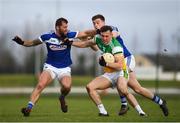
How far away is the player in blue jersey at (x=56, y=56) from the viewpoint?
16203 millimetres

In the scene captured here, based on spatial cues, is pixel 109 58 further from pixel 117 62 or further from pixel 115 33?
pixel 115 33

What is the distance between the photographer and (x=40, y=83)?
1623 centimetres

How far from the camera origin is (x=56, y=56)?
16.6 m

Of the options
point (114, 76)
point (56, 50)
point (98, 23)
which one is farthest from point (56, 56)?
point (114, 76)

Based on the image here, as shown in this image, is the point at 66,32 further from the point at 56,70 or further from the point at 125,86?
the point at 125,86

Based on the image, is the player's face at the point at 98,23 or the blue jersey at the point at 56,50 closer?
the player's face at the point at 98,23

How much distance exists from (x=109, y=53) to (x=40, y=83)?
2.13m

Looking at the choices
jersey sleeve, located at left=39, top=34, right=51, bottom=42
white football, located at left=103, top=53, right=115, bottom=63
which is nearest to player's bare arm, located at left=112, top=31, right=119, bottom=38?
white football, located at left=103, top=53, right=115, bottom=63

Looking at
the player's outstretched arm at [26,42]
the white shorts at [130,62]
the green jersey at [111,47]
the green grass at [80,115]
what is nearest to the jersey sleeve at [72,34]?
the player's outstretched arm at [26,42]

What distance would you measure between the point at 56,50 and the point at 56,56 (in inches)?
7.2

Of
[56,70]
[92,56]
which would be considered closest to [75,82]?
[92,56]

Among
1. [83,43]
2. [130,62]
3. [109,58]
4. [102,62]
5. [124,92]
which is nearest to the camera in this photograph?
[102,62]

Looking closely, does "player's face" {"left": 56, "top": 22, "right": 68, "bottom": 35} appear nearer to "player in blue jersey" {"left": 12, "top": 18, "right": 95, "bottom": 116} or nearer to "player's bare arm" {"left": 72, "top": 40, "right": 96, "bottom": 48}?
"player in blue jersey" {"left": 12, "top": 18, "right": 95, "bottom": 116}

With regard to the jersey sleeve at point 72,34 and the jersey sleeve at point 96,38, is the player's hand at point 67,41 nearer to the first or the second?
the jersey sleeve at point 72,34
